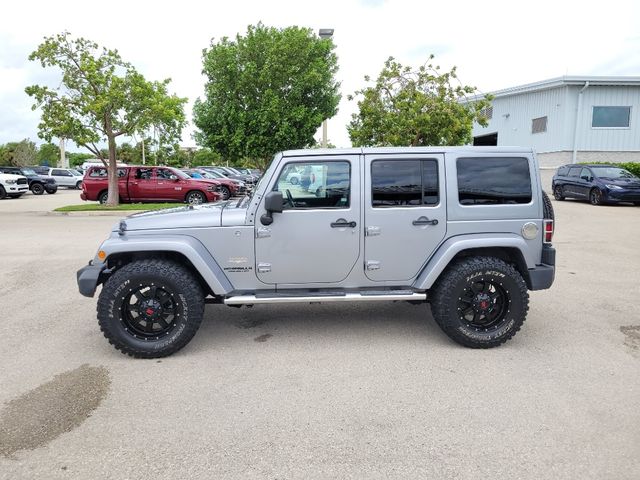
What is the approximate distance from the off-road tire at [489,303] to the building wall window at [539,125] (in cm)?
2550

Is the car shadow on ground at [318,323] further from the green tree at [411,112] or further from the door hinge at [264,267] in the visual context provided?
the green tree at [411,112]

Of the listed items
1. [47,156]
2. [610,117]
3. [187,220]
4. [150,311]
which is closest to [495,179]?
[187,220]

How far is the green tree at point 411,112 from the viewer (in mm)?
17688

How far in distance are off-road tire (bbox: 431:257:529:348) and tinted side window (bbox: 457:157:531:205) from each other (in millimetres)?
579

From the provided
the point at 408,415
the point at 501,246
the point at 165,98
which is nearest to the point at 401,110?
the point at 165,98

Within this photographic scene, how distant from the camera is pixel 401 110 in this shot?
1828cm

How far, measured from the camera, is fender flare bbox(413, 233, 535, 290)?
446 cm

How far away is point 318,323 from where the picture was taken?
210 inches

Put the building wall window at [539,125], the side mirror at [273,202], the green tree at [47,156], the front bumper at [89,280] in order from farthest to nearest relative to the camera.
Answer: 1. the green tree at [47,156]
2. the building wall window at [539,125]
3. the front bumper at [89,280]
4. the side mirror at [273,202]

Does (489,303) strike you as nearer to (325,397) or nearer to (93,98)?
(325,397)

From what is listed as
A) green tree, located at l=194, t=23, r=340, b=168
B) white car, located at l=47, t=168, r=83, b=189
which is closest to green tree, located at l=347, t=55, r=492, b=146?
green tree, located at l=194, t=23, r=340, b=168

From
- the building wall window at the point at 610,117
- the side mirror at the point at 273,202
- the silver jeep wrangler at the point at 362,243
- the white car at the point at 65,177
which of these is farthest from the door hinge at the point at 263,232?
the white car at the point at 65,177

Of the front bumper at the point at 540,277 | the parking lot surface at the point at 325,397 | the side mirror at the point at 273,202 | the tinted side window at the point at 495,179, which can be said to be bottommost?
the parking lot surface at the point at 325,397

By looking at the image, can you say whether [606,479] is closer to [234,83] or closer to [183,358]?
[183,358]
